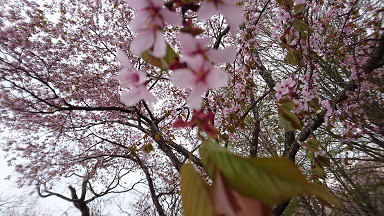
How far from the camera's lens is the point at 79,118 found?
5641 millimetres

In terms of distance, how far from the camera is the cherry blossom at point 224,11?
37 centimetres

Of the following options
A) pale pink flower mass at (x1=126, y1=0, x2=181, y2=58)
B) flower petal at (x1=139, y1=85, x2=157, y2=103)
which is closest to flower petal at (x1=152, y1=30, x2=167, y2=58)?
pale pink flower mass at (x1=126, y1=0, x2=181, y2=58)

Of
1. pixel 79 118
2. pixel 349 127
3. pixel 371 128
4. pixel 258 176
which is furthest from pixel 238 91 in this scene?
pixel 79 118

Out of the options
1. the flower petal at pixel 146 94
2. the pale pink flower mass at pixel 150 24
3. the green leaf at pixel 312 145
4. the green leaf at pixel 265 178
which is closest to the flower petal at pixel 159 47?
the pale pink flower mass at pixel 150 24

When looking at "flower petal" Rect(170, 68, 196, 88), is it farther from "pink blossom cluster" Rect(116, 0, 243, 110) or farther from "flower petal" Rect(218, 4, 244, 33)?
"flower petal" Rect(218, 4, 244, 33)

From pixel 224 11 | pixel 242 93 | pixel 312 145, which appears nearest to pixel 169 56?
pixel 224 11

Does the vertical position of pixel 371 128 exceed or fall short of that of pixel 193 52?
it exceeds it

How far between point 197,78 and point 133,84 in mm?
186

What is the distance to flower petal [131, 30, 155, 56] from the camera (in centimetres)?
36

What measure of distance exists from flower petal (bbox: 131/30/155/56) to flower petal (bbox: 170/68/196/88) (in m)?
0.08

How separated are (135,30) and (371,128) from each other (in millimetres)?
4632

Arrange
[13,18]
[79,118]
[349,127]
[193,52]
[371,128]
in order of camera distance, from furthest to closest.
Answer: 1. [79,118]
2. [13,18]
3. [371,128]
4. [349,127]
5. [193,52]

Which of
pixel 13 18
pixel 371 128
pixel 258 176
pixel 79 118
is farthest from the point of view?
pixel 79 118

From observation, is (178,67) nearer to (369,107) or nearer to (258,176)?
(258,176)
